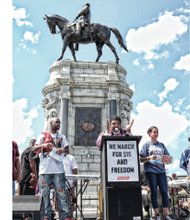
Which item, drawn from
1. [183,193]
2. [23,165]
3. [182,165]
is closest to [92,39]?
[183,193]

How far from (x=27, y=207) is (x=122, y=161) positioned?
1553 millimetres

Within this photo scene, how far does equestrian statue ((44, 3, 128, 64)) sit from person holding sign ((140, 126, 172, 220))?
1125 cm

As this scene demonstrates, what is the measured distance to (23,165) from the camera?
826cm

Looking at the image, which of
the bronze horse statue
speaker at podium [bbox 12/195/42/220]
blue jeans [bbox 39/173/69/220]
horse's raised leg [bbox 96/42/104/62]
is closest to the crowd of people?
blue jeans [bbox 39/173/69/220]

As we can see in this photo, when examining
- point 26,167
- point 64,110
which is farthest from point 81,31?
point 26,167

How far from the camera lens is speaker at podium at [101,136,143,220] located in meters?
4.98

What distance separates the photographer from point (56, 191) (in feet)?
17.9

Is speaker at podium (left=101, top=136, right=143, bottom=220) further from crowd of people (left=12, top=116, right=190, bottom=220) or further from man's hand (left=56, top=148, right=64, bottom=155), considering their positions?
man's hand (left=56, top=148, right=64, bottom=155)

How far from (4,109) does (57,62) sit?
13.7 meters

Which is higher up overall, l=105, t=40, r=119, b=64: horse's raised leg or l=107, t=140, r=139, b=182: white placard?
l=105, t=40, r=119, b=64: horse's raised leg

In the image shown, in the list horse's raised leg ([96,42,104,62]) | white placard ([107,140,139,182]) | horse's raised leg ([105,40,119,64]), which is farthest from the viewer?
horse's raised leg ([96,42,104,62])

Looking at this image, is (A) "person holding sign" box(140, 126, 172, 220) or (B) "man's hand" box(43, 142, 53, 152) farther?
(A) "person holding sign" box(140, 126, 172, 220)

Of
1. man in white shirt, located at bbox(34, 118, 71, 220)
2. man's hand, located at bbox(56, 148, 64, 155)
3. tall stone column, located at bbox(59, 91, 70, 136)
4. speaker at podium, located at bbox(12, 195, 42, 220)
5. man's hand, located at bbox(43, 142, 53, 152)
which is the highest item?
tall stone column, located at bbox(59, 91, 70, 136)

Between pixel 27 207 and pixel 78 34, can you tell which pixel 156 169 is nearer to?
pixel 27 207
